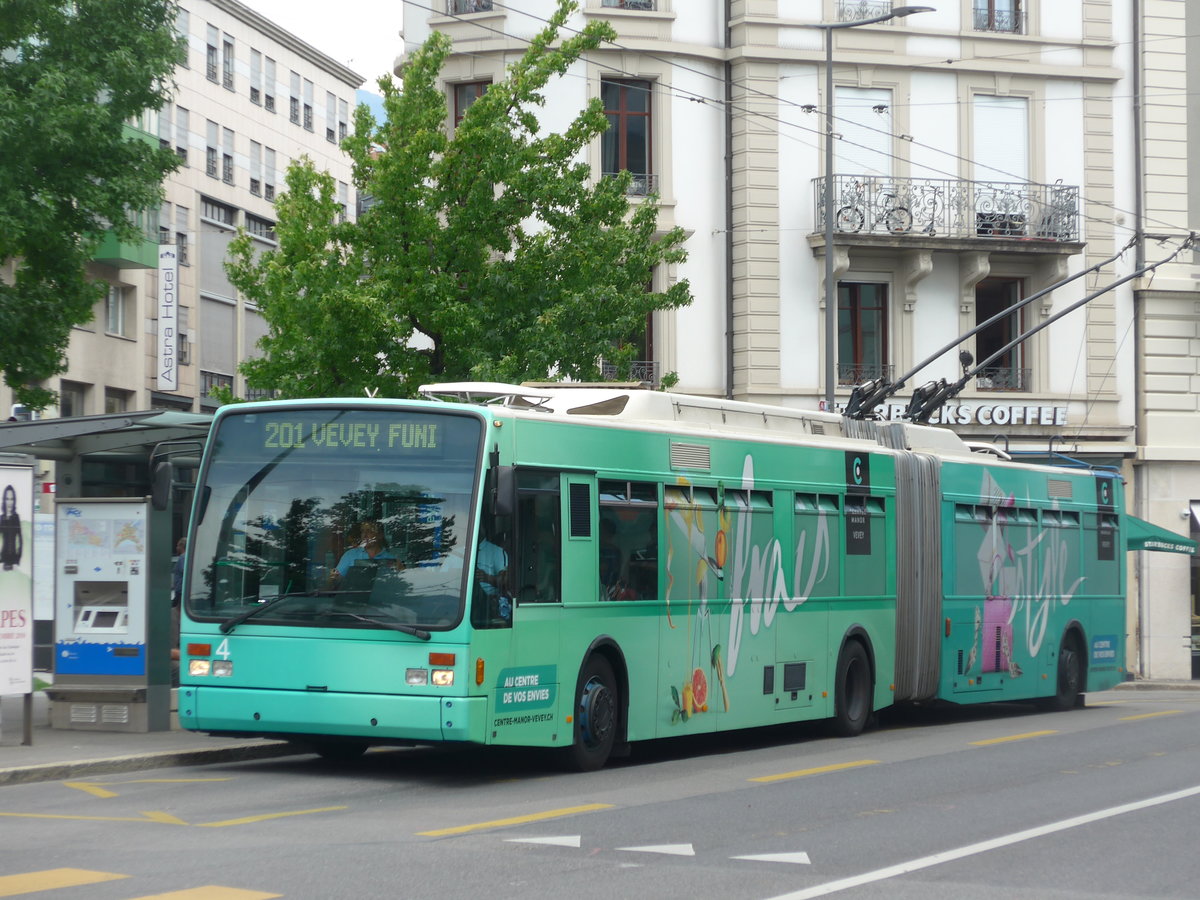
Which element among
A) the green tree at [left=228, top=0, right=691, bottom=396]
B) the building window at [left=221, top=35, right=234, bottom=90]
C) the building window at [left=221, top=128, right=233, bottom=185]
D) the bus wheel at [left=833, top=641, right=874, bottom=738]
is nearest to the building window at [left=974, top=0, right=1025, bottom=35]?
the green tree at [left=228, top=0, right=691, bottom=396]

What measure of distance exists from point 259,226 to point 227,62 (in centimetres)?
518

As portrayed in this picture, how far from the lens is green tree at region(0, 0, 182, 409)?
2044cm

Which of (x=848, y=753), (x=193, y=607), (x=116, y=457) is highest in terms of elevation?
(x=116, y=457)

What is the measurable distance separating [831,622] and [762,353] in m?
15.7

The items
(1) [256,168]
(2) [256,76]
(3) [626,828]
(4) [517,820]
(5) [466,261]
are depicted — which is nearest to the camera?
(3) [626,828]

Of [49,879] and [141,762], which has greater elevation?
[49,879]

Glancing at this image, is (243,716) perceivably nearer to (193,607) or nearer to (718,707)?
(193,607)

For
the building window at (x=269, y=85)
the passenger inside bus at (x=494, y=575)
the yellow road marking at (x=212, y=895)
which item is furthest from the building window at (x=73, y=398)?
the yellow road marking at (x=212, y=895)

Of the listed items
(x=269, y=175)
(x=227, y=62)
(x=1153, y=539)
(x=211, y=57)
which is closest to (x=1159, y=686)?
(x=1153, y=539)

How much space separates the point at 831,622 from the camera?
17688 millimetres

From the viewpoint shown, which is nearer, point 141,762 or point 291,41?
point 141,762

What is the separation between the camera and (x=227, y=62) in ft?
194

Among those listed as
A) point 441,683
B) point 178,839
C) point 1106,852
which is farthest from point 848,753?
point 178,839

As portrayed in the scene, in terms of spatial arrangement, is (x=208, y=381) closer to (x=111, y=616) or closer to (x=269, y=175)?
(x=269, y=175)
